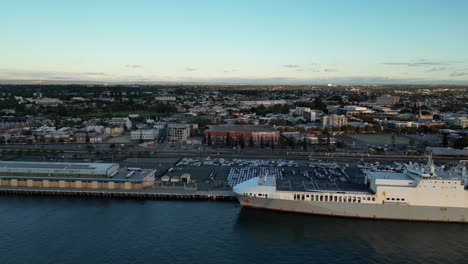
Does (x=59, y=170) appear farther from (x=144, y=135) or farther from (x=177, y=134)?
(x=177, y=134)

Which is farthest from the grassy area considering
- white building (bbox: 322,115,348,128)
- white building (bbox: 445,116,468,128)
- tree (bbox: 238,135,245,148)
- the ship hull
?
the ship hull

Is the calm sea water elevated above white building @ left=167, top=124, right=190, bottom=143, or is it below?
below

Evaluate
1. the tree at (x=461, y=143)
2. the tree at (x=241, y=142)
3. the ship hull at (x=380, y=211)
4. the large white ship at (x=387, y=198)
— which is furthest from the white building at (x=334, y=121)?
the ship hull at (x=380, y=211)

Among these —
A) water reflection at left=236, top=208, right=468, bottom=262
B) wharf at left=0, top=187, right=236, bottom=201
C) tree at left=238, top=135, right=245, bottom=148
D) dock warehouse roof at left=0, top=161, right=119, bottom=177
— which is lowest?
water reflection at left=236, top=208, right=468, bottom=262

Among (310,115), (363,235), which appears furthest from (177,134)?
(363,235)

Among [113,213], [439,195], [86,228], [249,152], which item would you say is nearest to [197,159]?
[249,152]

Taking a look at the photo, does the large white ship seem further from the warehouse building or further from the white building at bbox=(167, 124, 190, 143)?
the white building at bbox=(167, 124, 190, 143)

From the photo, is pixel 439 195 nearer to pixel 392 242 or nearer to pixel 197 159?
pixel 392 242

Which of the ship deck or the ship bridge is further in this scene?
the ship deck
